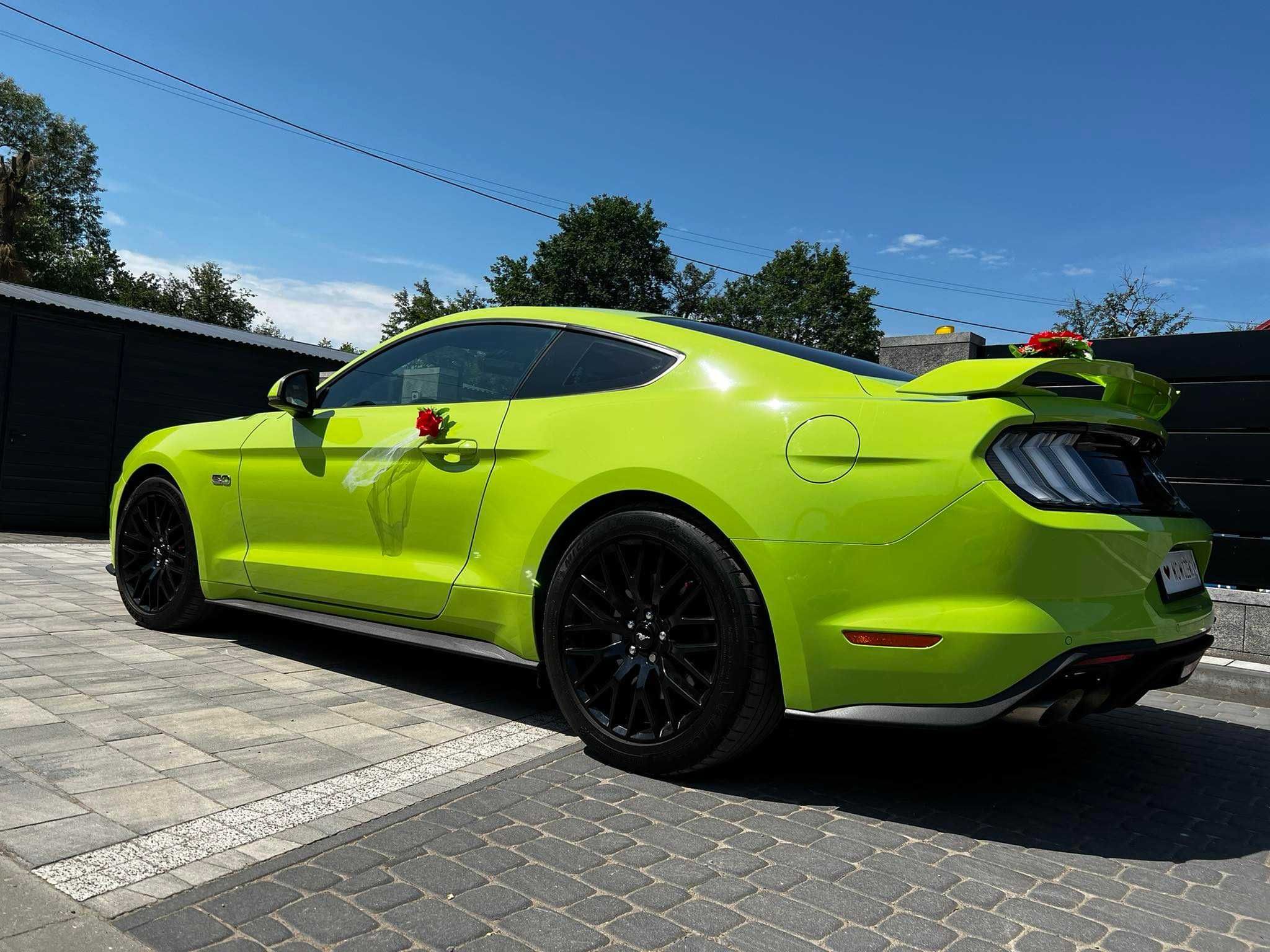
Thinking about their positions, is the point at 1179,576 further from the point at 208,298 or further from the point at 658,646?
the point at 208,298

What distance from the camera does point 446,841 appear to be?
2.42 meters

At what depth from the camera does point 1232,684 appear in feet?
17.3

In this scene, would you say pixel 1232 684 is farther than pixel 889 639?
Yes

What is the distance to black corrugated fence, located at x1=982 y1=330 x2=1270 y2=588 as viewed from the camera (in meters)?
5.93

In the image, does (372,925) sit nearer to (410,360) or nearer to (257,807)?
(257,807)

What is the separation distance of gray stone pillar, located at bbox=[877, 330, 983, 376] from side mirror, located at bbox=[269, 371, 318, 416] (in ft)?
13.9

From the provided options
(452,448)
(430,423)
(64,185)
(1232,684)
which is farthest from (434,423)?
(64,185)

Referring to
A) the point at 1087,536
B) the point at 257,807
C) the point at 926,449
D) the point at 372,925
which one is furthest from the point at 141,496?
the point at 1087,536

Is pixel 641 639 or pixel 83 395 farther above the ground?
pixel 83 395

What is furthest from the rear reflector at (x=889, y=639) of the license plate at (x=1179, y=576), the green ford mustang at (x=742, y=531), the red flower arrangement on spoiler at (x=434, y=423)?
the red flower arrangement on spoiler at (x=434, y=423)

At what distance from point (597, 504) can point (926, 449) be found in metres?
1.09

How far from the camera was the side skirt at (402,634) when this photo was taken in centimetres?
337

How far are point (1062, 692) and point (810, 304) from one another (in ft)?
177

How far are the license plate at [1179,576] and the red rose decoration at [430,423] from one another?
245 centimetres
